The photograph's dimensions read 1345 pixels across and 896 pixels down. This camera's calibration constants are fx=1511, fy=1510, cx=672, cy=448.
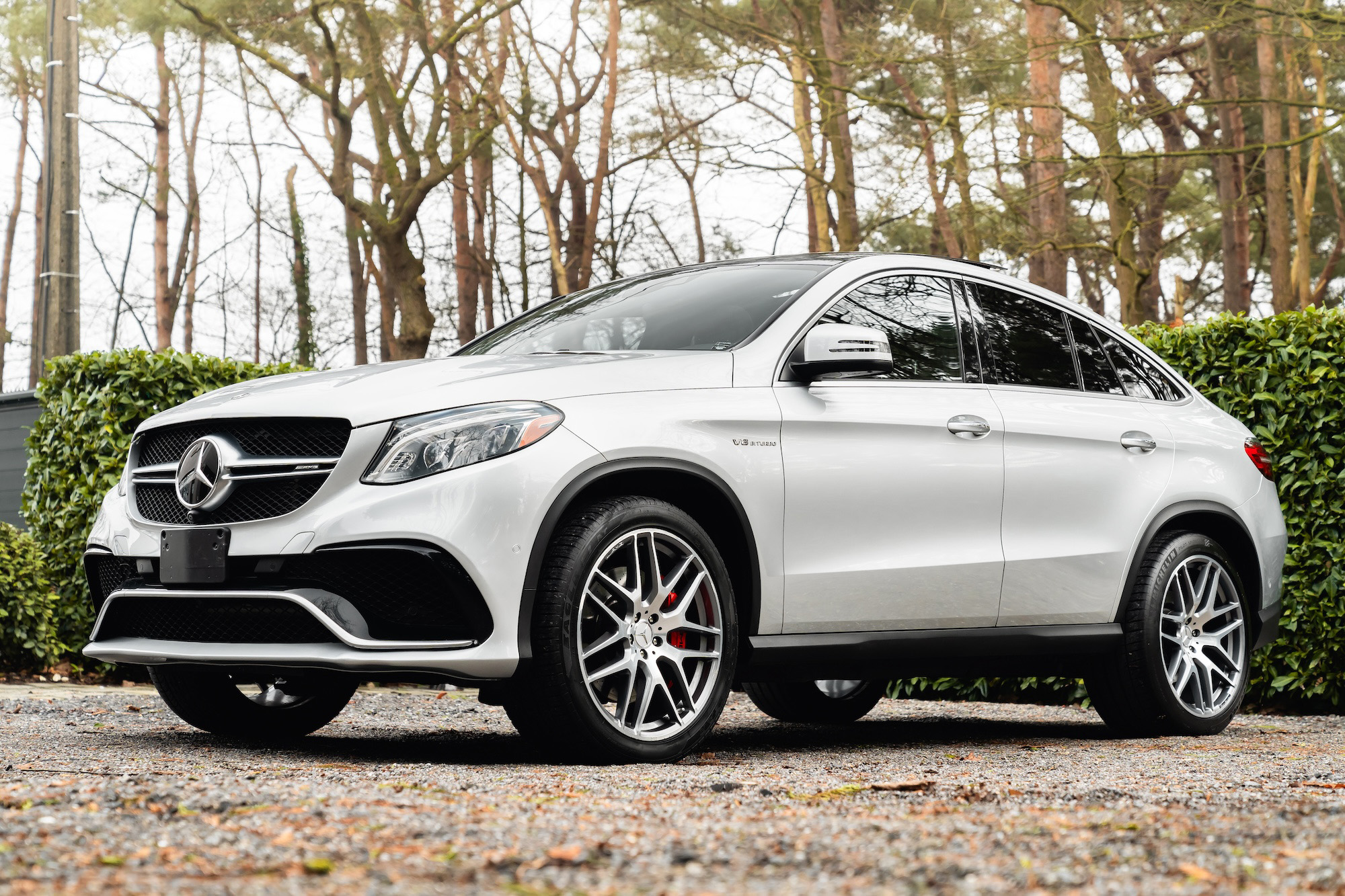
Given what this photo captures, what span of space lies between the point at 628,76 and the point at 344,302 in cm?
1066

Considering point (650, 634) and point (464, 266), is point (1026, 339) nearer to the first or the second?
point (650, 634)

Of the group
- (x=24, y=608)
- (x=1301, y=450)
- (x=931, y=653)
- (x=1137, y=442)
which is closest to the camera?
(x=931, y=653)

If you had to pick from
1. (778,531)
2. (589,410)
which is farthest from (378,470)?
(778,531)

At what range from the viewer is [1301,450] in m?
7.62

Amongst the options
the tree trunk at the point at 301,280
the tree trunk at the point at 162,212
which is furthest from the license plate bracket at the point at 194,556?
the tree trunk at the point at 162,212

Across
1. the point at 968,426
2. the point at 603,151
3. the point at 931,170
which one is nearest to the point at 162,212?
the point at 603,151

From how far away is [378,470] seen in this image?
4.57 metres

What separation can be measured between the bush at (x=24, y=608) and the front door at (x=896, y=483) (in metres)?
5.27

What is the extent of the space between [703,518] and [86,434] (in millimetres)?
5241

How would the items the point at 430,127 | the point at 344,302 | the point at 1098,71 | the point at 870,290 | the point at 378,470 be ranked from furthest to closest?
the point at 344,302 → the point at 430,127 → the point at 1098,71 → the point at 870,290 → the point at 378,470

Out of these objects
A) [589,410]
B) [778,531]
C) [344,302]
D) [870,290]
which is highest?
[344,302]

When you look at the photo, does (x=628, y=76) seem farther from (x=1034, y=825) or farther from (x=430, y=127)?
(x=1034, y=825)

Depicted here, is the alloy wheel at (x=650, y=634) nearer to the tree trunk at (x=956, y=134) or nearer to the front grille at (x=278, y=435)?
the front grille at (x=278, y=435)

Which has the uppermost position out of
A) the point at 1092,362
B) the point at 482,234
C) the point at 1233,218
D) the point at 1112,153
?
the point at 482,234
